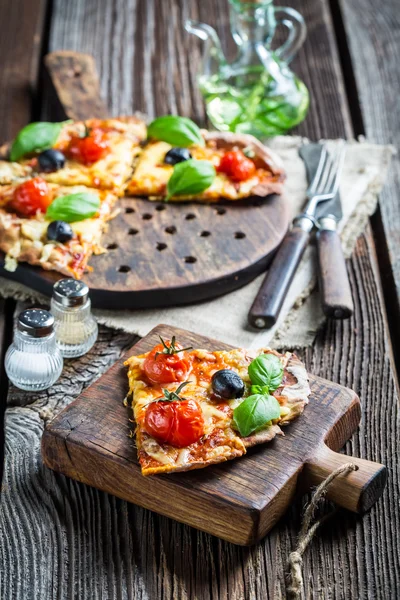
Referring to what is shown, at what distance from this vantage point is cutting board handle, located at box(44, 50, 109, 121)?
4.61m

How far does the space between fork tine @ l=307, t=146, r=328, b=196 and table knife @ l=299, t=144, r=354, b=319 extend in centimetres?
3

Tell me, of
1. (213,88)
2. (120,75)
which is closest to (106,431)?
(213,88)

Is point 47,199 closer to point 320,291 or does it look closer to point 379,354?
point 320,291

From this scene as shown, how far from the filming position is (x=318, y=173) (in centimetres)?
432

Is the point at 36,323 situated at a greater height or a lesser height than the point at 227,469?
greater

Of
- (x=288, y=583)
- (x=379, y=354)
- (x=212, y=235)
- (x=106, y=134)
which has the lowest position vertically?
(x=288, y=583)

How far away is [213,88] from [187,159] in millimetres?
838

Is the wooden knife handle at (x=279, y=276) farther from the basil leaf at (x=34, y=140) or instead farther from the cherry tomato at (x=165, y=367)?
the basil leaf at (x=34, y=140)

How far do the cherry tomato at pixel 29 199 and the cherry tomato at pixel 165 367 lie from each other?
1146mm

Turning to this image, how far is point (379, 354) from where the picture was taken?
3506 mm

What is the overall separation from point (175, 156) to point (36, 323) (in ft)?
4.36

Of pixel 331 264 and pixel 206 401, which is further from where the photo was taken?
pixel 331 264

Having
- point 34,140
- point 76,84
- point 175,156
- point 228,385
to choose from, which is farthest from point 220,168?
point 228,385

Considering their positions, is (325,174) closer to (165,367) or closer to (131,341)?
(131,341)
